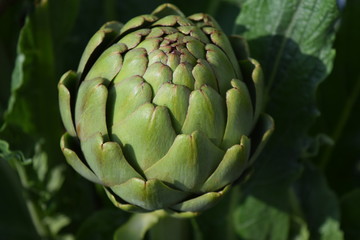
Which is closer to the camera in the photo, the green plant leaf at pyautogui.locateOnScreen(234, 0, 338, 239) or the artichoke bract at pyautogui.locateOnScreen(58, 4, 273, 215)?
the artichoke bract at pyautogui.locateOnScreen(58, 4, 273, 215)

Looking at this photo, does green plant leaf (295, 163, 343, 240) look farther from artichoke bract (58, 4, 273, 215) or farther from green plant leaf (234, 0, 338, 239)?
artichoke bract (58, 4, 273, 215)

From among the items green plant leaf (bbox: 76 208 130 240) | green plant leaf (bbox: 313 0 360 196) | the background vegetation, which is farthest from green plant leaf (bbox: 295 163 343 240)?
green plant leaf (bbox: 76 208 130 240)

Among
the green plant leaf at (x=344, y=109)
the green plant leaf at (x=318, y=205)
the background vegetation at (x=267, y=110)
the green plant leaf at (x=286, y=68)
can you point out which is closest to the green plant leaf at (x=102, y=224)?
the background vegetation at (x=267, y=110)

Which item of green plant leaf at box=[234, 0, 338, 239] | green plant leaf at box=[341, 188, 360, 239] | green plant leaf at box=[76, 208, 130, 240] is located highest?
green plant leaf at box=[234, 0, 338, 239]

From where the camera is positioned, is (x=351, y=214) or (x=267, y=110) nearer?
(x=267, y=110)

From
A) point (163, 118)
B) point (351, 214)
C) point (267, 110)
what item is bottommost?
point (351, 214)

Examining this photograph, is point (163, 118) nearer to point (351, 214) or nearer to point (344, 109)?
point (351, 214)

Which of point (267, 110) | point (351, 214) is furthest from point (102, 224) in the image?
point (351, 214)

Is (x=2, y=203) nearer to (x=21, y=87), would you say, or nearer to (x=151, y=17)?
(x=21, y=87)

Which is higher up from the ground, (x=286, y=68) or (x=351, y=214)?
(x=286, y=68)
